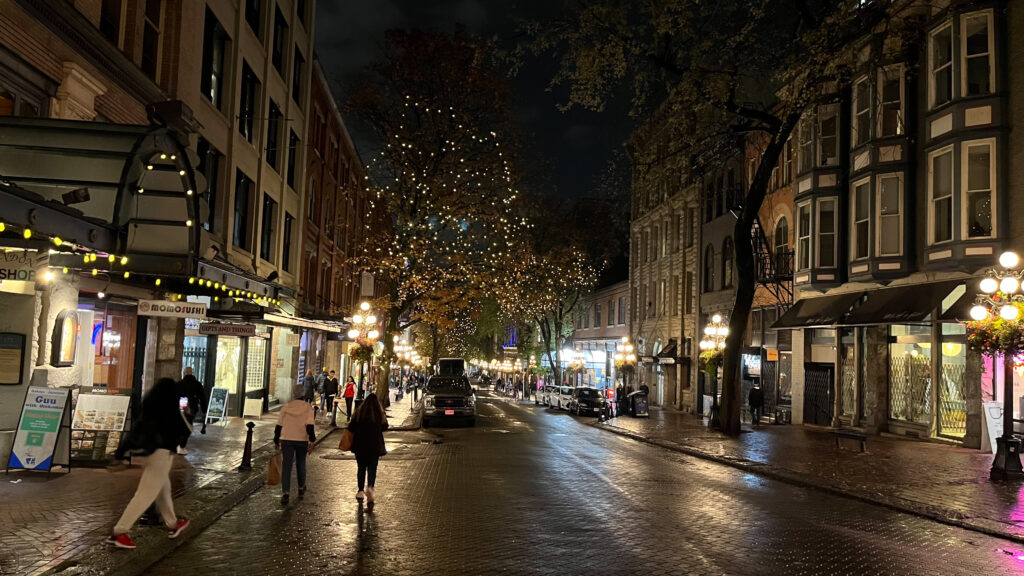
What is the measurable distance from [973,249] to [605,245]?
41634mm

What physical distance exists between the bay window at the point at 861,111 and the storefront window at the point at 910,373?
5963mm

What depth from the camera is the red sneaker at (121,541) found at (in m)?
7.84

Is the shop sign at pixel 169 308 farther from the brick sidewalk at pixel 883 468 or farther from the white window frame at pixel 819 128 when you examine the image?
the white window frame at pixel 819 128

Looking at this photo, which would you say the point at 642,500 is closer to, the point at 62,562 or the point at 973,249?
the point at 62,562

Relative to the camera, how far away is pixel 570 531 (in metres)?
9.67

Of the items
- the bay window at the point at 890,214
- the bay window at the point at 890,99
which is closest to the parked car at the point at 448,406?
the bay window at the point at 890,214

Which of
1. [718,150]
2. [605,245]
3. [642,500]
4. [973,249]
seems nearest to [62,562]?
[642,500]

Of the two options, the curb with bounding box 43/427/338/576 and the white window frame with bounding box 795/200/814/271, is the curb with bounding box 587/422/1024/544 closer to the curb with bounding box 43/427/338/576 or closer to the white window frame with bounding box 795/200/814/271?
the white window frame with bounding box 795/200/814/271

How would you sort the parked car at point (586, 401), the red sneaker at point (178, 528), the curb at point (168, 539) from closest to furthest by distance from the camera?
1. the curb at point (168, 539)
2. the red sneaker at point (178, 528)
3. the parked car at point (586, 401)

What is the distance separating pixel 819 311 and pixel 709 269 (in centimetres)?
1207

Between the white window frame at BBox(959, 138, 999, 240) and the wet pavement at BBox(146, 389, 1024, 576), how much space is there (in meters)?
9.59

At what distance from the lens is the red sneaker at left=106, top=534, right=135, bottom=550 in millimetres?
7836

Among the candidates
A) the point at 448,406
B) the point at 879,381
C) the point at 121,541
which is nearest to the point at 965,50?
the point at 879,381

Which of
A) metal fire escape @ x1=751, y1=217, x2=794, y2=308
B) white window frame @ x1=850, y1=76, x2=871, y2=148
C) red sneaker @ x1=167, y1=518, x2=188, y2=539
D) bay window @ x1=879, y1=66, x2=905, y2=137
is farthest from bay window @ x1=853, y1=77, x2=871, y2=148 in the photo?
red sneaker @ x1=167, y1=518, x2=188, y2=539
